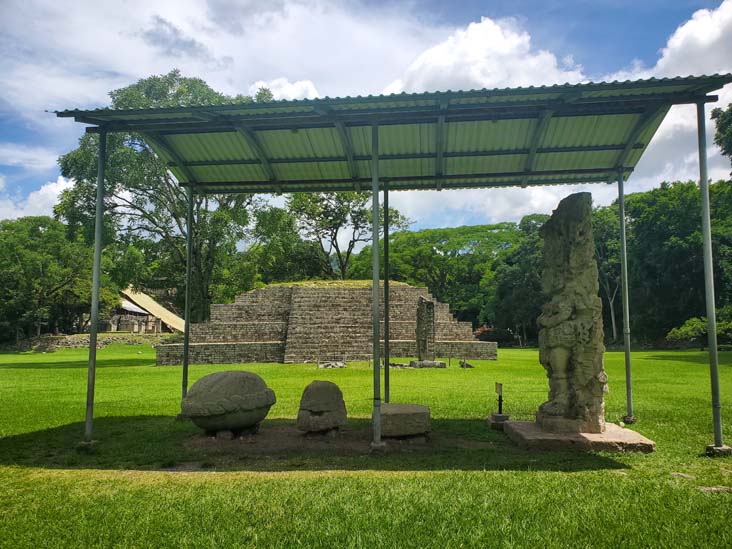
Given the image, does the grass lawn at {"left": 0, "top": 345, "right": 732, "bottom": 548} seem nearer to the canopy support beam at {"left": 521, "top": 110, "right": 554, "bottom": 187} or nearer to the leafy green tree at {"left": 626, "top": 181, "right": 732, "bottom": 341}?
the canopy support beam at {"left": 521, "top": 110, "right": 554, "bottom": 187}

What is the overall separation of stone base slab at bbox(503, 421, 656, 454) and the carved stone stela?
185 millimetres

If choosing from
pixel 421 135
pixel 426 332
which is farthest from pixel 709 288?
pixel 426 332

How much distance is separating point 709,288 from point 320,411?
15.5 feet

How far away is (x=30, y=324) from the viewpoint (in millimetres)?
40250

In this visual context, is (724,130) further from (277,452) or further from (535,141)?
(277,452)

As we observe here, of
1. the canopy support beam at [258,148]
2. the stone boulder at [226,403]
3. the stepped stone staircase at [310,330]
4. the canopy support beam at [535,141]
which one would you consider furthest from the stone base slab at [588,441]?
the stepped stone staircase at [310,330]

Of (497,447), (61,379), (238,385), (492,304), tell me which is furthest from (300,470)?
(492,304)

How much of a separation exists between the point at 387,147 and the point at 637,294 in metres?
33.3

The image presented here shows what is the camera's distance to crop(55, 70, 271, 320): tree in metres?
22.9

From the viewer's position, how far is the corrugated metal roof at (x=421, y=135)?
20.1ft

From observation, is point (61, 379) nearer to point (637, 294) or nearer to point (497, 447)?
point (497, 447)

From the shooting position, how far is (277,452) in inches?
249

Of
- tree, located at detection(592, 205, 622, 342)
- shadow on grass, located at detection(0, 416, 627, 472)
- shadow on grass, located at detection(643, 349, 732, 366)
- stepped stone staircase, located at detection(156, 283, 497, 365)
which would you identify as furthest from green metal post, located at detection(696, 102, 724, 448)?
tree, located at detection(592, 205, 622, 342)

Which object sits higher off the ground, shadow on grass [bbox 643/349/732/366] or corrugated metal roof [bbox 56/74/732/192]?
corrugated metal roof [bbox 56/74/732/192]
